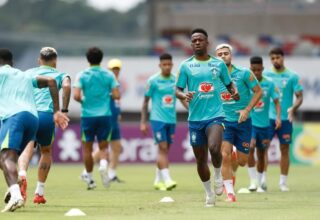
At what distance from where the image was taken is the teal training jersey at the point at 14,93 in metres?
15.3


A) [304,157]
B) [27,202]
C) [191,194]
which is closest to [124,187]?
[191,194]

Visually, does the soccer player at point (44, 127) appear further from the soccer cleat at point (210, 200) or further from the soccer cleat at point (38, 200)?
the soccer cleat at point (210, 200)

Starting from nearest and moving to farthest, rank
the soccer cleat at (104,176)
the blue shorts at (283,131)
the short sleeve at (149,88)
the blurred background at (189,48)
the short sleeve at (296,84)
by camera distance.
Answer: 1. the soccer cleat at (104,176)
2. the blue shorts at (283,131)
3. the short sleeve at (296,84)
4. the short sleeve at (149,88)
5. the blurred background at (189,48)

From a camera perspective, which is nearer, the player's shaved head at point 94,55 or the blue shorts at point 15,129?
the blue shorts at point 15,129

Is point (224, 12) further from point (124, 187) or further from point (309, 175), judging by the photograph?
point (124, 187)

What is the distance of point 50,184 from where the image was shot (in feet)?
77.3

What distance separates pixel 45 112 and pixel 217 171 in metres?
2.92

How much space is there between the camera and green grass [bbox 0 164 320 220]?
48.4ft

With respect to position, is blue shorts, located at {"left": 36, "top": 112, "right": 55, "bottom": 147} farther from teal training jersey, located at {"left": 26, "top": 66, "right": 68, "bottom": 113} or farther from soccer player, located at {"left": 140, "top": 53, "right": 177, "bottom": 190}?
soccer player, located at {"left": 140, "top": 53, "right": 177, "bottom": 190}

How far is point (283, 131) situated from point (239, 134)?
3427 mm

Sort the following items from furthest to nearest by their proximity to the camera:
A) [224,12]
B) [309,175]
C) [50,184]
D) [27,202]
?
→ [224,12] < [309,175] < [50,184] < [27,202]

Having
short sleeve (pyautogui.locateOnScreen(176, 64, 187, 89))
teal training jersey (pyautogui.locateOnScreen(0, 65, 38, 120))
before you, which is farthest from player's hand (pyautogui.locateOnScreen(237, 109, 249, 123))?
teal training jersey (pyautogui.locateOnScreen(0, 65, 38, 120))

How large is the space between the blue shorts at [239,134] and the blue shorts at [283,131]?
305cm

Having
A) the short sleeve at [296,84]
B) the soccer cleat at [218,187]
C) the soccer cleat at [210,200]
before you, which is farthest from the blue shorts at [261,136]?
the soccer cleat at [210,200]
